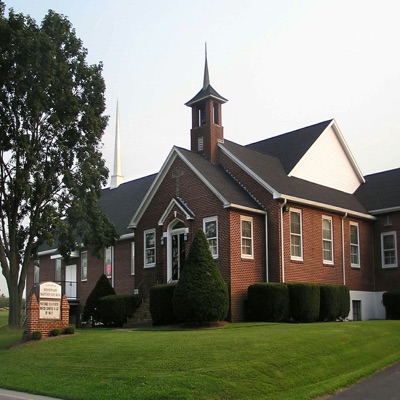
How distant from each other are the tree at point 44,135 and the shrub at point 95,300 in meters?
2.90

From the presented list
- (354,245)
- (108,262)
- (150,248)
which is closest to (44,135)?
(150,248)

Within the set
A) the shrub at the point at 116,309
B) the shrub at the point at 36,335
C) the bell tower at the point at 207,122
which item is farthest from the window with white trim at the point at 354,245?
the shrub at the point at 36,335

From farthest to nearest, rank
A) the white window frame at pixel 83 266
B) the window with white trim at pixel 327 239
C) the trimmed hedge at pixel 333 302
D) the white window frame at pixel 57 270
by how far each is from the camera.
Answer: the white window frame at pixel 57 270, the white window frame at pixel 83 266, the window with white trim at pixel 327 239, the trimmed hedge at pixel 333 302

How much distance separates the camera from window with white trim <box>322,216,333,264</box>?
93.9ft

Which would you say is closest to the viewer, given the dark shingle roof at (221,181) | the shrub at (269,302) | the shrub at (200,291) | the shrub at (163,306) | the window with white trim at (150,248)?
the shrub at (200,291)

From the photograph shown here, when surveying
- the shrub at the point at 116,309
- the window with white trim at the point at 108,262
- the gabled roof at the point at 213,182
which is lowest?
the shrub at the point at 116,309

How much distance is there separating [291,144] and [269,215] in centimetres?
707

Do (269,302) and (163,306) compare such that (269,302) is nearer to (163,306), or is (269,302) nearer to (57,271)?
(163,306)

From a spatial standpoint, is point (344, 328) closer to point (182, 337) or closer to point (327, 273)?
point (182, 337)

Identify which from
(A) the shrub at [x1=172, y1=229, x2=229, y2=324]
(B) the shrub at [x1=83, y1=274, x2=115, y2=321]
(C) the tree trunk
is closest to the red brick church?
(B) the shrub at [x1=83, y1=274, x2=115, y2=321]

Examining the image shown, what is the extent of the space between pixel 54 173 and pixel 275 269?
34.2 feet

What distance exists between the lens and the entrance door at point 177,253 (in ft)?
90.7

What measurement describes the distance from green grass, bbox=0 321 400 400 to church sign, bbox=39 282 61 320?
1.64 metres

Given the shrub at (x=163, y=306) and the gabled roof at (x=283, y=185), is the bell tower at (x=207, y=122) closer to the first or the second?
the gabled roof at (x=283, y=185)
